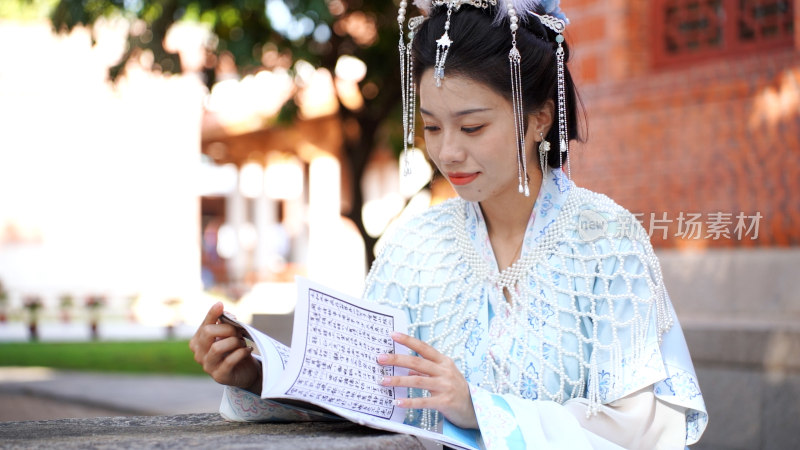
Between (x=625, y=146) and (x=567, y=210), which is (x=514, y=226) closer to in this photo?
(x=567, y=210)

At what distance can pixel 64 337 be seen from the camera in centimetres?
1343

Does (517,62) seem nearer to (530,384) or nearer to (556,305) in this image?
(556,305)

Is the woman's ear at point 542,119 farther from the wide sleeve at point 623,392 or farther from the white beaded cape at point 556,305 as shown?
the wide sleeve at point 623,392

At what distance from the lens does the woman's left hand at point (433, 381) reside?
5.46 feet

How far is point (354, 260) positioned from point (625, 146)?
11.2 metres

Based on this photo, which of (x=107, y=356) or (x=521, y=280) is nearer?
(x=521, y=280)

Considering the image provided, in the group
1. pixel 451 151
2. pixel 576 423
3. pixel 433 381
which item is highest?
pixel 451 151

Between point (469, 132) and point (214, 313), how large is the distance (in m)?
0.69

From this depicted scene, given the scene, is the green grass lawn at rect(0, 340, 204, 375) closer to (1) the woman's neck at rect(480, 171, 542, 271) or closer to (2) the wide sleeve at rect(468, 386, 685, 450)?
(1) the woman's neck at rect(480, 171, 542, 271)

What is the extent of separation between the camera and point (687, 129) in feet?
15.0

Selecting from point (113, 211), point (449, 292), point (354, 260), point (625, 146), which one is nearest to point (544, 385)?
point (449, 292)

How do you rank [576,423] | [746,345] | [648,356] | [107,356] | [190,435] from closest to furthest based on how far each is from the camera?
[190,435]
[576,423]
[648,356]
[746,345]
[107,356]

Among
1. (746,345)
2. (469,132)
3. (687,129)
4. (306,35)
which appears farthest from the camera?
(306,35)

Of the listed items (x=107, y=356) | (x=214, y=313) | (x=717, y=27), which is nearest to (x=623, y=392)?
(x=214, y=313)
